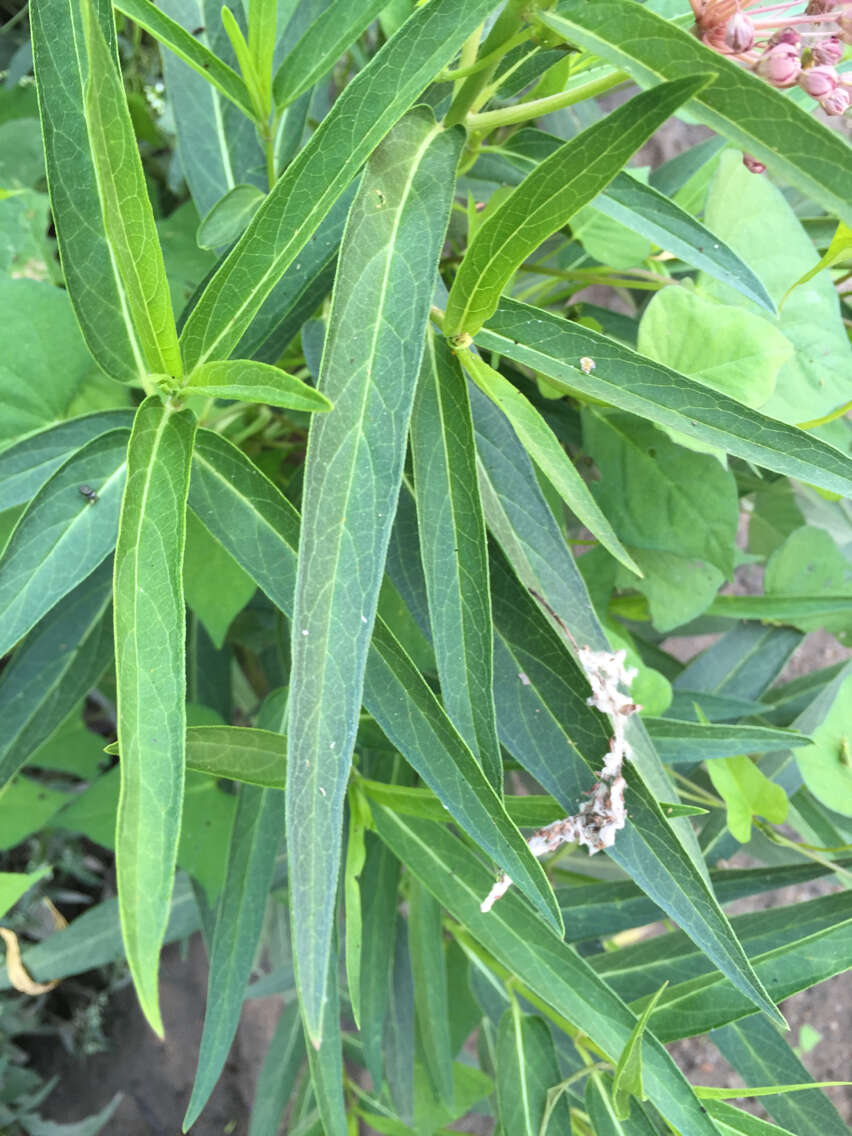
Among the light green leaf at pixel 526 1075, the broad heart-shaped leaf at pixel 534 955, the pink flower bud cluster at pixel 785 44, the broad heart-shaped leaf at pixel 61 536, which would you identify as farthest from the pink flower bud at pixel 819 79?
the light green leaf at pixel 526 1075

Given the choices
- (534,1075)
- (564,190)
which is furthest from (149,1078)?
(564,190)

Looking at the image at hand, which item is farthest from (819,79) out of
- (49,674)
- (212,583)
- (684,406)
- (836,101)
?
(49,674)

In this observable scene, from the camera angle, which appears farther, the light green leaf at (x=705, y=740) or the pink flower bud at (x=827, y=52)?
the light green leaf at (x=705, y=740)

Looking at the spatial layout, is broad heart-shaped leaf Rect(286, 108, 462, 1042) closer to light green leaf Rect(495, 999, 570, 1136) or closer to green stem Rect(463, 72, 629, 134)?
green stem Rect(463, 72, 629, 134)

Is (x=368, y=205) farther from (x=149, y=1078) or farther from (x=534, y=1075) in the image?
(x=149, y=1078)

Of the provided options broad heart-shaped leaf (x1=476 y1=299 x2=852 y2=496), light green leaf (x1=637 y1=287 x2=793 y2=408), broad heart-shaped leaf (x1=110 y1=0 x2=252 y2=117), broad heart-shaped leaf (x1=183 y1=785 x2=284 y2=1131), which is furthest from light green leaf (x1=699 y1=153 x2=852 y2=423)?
broad heart-shaped leaf (x1=183 y1=785 x2=284 y2=1131)

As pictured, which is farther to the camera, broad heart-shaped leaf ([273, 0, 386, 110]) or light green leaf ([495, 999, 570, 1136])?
light green leaf ([495, 999, 570, 1136])

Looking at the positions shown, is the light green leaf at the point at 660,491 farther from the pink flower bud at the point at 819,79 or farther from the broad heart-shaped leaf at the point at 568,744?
the pink flower bud at the point at 819,79
